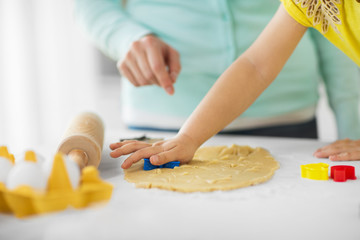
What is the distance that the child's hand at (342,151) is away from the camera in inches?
27.7

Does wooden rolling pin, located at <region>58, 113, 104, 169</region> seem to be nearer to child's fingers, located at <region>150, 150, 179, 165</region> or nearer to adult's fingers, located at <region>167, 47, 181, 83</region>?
child's fingers, located at <region>150, 150, 179, 165</region>

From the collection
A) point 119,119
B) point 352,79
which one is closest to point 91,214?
point 352,79

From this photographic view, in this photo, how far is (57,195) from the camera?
16.4 inches

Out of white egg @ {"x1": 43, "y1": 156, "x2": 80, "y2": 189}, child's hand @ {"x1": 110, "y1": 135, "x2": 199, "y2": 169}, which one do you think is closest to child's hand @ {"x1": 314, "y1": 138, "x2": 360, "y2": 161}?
child's hand @ {"x1": 110, "y1": 135, "x2": 199, "y2": 169}

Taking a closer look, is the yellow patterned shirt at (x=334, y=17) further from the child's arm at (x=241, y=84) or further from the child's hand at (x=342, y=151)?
the child's hand at (x=342, y=151)

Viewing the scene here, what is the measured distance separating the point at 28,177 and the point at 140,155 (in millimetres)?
256

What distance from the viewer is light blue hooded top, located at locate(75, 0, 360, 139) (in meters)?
1.01

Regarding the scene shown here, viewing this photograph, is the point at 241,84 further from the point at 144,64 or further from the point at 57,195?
the point at 57,195

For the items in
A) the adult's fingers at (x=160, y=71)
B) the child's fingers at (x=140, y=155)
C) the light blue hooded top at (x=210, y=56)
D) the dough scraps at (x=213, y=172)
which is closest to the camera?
the dough scraps at (x=213, y=172)

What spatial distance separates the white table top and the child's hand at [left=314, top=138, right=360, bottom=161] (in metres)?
0.14

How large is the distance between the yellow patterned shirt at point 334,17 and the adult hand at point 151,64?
0.29 meters

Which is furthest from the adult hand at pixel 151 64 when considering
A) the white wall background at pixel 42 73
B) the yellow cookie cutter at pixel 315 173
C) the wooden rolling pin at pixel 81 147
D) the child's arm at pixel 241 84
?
the white wall background at pixel 42 73

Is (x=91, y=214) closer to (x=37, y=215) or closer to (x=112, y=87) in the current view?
(x=37, y=215)

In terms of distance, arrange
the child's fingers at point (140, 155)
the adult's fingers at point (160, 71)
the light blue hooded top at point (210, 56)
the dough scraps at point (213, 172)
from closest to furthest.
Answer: the dough scraps at point (213, 172)
the child's fingers at point (140, 155)
the adult's fingers at point (160, 71)
the light blue hooded top at point (210, 56)
